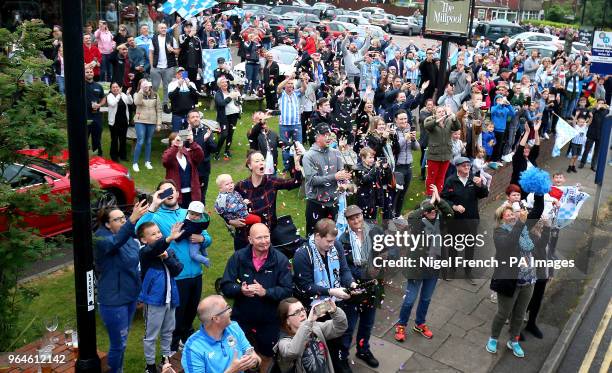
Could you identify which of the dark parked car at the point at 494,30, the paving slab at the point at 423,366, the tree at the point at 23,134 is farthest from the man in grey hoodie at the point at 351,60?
the dark parked car at the point at 494,30

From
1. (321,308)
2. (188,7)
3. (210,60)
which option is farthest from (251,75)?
(321,308)

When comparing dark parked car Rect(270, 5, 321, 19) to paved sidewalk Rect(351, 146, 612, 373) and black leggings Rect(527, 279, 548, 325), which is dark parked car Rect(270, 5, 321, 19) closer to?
paved sidewalk Rect(351, 146, 612, 373)

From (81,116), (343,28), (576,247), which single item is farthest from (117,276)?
(343,28)

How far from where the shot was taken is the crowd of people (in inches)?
225

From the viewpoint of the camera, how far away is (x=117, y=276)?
5875 millimetres

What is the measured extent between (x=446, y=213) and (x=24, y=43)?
5.42 metres

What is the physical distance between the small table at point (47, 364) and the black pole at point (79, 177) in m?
0.75

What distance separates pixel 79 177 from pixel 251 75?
15.1m

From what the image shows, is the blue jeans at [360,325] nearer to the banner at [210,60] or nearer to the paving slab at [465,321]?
the paving slab at [465,321]

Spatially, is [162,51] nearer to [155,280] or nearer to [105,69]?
[105,69]

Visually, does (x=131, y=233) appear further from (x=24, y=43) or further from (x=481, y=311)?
(x=481, y=311)

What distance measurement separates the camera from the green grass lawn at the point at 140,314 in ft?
22.3

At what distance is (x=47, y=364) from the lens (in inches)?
209

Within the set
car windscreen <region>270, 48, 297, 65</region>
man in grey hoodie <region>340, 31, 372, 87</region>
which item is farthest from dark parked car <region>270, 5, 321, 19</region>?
man in grey hoodie <region>340, 31, 372, 87</region>
